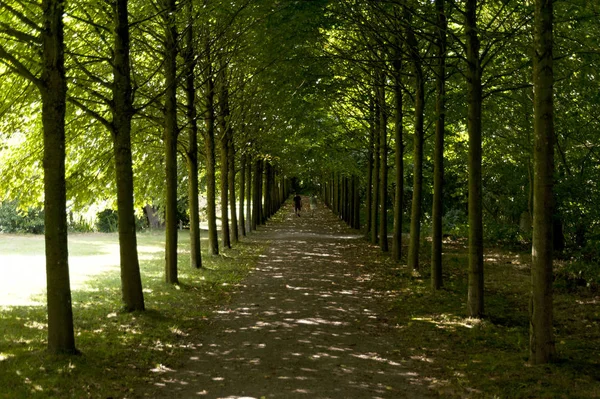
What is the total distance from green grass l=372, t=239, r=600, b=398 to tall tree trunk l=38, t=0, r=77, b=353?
482 centimetres

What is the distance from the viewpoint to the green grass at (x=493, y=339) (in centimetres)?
645

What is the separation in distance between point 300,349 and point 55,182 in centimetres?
408

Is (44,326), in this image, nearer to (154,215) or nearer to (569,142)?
(569,142)

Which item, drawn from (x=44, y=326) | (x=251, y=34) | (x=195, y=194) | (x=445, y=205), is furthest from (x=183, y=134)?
(x=445, y=205)

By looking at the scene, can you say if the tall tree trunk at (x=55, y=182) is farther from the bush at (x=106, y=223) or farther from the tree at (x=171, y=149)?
the bush at (x=106, y=223)

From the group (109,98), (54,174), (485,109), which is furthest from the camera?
(485,109)

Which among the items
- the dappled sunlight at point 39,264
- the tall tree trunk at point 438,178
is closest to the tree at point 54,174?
the dappled sunlight at point 39,264

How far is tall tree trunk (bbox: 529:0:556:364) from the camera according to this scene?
700 centimetres

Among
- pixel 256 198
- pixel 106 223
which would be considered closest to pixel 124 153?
pixel 256 198

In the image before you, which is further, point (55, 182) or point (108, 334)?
point (108, 334)

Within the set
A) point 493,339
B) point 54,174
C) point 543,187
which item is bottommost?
point 493,339

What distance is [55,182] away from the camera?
7.35 m

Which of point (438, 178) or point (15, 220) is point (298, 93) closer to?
point (438, 178)

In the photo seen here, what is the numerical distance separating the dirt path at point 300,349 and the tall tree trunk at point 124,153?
5.74 feet
